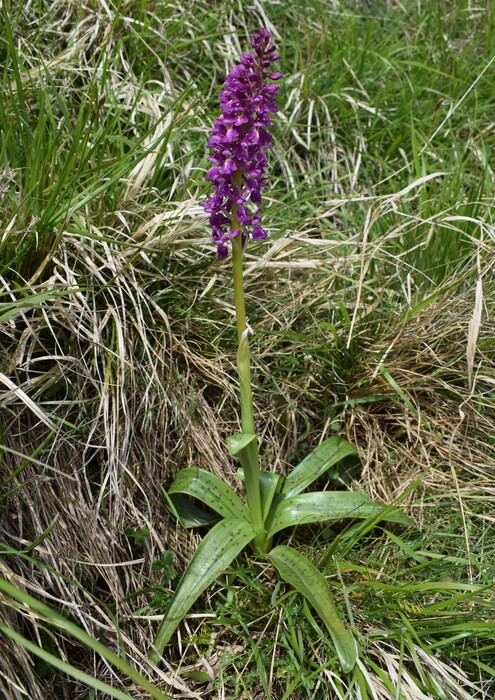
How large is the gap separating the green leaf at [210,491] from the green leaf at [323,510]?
0.37 ft

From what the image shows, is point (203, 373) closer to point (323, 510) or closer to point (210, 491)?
point (210, 491)

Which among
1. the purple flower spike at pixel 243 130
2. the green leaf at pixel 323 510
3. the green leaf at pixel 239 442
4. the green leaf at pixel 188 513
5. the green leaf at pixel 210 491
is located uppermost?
the purple flower spike at pixel 243 130

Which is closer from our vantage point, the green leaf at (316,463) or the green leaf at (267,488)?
the green leaf at (267,488)

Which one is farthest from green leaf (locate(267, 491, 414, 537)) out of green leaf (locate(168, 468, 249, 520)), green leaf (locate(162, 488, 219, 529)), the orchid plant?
green leaf (locate(162, 488, 219, 529))

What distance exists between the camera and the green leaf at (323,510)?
7.36 feet

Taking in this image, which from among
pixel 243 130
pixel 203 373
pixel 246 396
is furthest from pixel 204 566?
pixel 243 130

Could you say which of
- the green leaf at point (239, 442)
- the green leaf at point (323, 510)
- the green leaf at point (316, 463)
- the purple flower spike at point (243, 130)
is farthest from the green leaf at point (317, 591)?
the purple flower spike at point (243, 130)

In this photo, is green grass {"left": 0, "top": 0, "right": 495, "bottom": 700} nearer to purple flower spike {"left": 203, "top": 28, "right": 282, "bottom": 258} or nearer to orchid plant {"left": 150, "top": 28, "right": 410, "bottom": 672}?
orchid plant {"left": 150, "top": 28, "right": 410, "bottom": 672}

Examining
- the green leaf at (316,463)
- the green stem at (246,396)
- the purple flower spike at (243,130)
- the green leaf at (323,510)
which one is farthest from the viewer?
the green leaf at (316,463)

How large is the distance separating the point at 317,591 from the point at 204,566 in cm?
34

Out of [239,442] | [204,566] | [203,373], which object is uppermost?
[239,442]

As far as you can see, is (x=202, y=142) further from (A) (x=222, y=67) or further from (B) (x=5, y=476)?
(B) (x=5, y=476)

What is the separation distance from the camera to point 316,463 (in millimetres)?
2412

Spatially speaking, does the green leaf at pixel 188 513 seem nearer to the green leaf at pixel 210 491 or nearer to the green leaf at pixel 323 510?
the green leaf at pixel 210 491
